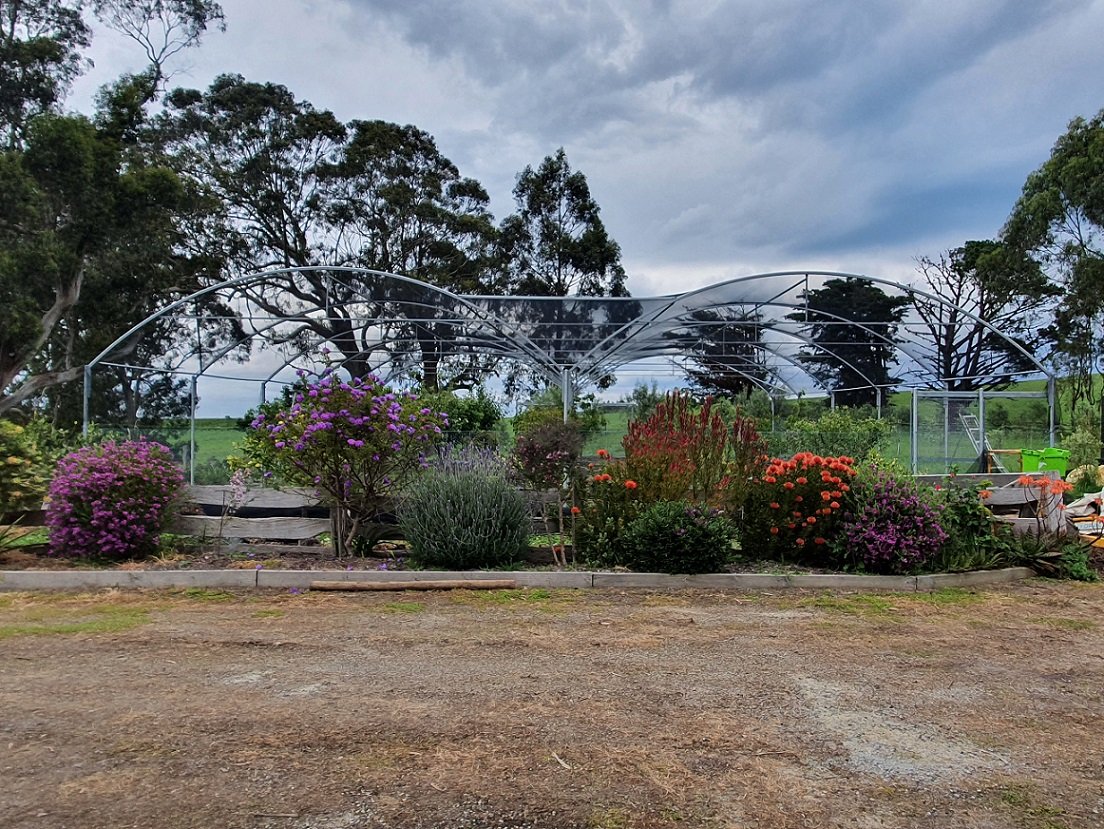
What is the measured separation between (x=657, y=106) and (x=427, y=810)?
12.1 meters

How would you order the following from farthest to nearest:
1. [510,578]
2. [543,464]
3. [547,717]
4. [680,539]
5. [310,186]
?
[310,186], [543,464], [680,539], [510,578], [547,717]

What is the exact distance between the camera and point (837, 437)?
12867 millimetres

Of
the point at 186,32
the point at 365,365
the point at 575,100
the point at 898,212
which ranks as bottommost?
the point at 365,365

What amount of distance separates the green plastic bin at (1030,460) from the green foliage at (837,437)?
2402mm

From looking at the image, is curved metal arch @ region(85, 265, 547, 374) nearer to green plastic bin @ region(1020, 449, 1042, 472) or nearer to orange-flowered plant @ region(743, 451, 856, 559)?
orange-flowered plant @ region(743, 451, 856, 559)

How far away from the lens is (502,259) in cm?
2861

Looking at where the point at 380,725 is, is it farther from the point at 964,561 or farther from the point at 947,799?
the point at 964,561

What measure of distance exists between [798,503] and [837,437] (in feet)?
22.0

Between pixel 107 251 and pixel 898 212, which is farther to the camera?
pixel 107 251

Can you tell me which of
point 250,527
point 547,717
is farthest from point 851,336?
point 547,717

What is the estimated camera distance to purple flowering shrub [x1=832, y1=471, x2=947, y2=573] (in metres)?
6.34

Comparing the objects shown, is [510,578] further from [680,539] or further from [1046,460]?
[1046,460]

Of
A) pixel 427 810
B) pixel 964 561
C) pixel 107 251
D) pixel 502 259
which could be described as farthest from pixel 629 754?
pixel 502 259

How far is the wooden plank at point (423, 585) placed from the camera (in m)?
6.02
